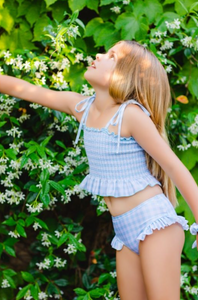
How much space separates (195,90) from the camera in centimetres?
308

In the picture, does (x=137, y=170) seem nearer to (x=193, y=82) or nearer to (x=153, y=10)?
(x=193, y=82)

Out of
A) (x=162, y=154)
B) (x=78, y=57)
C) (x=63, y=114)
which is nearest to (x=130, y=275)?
(x=162, y=154)

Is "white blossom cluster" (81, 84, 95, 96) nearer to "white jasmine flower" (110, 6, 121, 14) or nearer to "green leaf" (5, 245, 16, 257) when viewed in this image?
"white jasmine flower" (110, 6, 121, 14)

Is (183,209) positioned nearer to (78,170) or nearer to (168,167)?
(78,170)

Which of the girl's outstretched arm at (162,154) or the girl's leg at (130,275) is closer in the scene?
the girl's outstretched arm at (162,154)

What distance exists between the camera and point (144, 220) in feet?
6.76

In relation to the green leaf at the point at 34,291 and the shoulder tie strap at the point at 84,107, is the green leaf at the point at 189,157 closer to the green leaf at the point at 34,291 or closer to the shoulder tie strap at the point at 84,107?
the shoulder tie strap at the point at 84,107

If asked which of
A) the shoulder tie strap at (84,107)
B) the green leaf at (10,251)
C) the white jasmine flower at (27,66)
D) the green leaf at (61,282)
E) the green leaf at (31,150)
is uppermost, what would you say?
the white jasmine flower at (27,66)

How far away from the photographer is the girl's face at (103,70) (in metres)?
2.12

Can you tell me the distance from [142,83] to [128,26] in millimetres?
891

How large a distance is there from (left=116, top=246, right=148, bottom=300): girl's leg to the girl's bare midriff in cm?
18

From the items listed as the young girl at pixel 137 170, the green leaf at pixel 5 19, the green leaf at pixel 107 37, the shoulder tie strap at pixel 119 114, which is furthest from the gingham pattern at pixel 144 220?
the green leaf at pixel 5 19

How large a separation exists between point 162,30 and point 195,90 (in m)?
0.44

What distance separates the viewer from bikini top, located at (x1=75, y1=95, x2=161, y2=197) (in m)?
2.08
